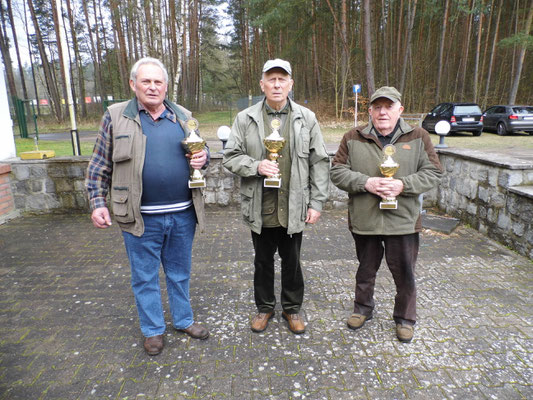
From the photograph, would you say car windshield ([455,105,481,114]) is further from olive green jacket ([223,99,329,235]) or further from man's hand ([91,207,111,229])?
man's hand ([91,207,111,229])

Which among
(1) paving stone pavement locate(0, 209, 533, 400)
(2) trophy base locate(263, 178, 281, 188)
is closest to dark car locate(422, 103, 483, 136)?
(1) paving stone pavement locate(0, 209, 533, 400)

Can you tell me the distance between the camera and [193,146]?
2.50 metres

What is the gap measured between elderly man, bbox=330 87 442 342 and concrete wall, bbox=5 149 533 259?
229cm

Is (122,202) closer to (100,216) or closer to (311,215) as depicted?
(100,216)

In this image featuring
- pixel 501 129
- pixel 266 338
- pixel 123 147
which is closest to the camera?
pixel 123 147

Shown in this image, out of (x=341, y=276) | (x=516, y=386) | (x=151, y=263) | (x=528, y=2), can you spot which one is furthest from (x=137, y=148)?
(x=528, y=2)

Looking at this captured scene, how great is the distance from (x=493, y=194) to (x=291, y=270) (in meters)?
3.43

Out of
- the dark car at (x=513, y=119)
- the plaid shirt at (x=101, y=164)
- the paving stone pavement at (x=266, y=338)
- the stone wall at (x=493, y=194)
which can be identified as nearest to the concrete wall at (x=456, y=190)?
the stone wall at (x=493, y=194)

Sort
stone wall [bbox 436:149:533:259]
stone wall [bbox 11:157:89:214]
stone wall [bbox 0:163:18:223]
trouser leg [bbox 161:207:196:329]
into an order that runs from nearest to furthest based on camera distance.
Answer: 1. trouser leg [bbox 161:207:196:329]
2. stone wall [bbox 436:149:533:259]
3. stone wall [bbox 0:163:18:223]
4. stone wall [bbox 11:157:89:214]

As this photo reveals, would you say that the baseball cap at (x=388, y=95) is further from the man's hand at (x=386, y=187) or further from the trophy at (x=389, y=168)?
the man's hand at (x=386, y=187)

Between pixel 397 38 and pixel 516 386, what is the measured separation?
85.4 feet

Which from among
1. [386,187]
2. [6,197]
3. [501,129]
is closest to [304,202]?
[386,187]

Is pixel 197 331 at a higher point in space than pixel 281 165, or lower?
lower

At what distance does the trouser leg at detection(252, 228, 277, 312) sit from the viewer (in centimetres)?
284
